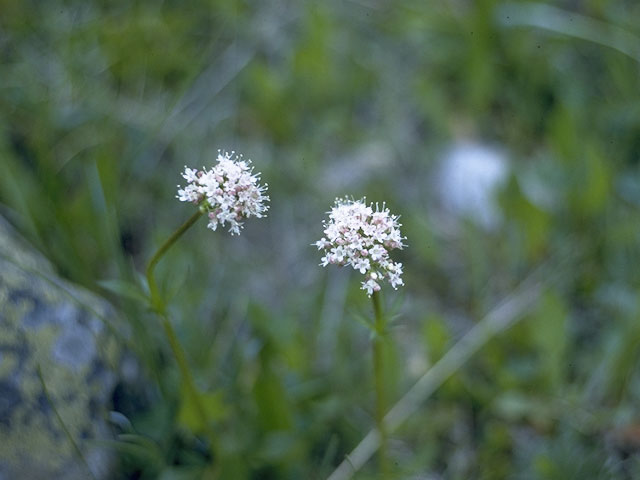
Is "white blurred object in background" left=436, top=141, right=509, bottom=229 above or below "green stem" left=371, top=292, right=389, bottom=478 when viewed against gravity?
above

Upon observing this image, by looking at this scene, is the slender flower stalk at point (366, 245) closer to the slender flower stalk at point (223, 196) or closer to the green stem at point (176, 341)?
the slender flower stalk at point (223, 196)

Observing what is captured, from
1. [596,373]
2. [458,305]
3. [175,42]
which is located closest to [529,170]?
[458,305]

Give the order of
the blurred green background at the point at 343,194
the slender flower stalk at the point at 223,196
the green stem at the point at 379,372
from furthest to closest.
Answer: the blurred green background at the point at 343,194 → the green stem at the point at 379,372 → the slender flower stalk at the point at 223,196

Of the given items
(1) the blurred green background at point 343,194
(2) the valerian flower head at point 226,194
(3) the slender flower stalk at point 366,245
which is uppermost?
(1) the blurred green background at point 343,194

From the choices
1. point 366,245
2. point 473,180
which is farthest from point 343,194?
point 366,245

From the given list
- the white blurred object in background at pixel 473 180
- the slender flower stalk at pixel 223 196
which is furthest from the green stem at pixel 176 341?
the white blurred object in background at pixel 473 180

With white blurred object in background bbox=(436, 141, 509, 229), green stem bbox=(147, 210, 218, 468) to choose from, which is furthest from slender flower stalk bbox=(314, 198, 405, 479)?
white blurred object in background bbox=(436, 141, 509, 229)

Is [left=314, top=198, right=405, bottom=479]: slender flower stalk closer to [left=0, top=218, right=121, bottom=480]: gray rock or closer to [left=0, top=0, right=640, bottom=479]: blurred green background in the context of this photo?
[left=0, top=0, right=640, bottom=479]: blurred green background
